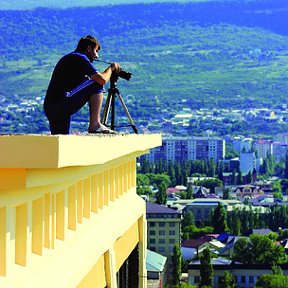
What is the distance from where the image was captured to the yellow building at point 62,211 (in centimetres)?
196

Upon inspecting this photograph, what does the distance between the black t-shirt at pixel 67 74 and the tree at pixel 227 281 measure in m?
41.8

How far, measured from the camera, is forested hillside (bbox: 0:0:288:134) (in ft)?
467

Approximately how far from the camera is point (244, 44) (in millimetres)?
175375

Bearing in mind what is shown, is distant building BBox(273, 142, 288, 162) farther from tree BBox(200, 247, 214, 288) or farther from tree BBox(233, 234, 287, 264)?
tree BBox(200, 247, 214, 288)

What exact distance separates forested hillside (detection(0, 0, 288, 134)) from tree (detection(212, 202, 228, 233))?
67011 mm

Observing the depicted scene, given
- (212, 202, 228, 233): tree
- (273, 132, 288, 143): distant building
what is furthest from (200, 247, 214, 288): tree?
(273, 132, 288, 143): distant building

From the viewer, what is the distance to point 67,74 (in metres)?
3.19

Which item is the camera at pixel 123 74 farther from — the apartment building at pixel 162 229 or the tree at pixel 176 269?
the apartment building at pixel 162 229

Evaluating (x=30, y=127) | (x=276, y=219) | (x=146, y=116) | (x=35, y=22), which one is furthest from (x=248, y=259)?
(x=35, y=22)

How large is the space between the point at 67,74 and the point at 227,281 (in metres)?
42.1

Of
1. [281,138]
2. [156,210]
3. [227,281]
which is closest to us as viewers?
[227,281]

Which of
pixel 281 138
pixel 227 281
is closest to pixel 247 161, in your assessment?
pixel 281 138

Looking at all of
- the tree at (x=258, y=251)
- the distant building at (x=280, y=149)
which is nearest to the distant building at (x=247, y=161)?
the distant building at (x=280, y=149)

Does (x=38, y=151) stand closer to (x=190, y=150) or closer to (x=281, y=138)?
(x=190, y=150)
